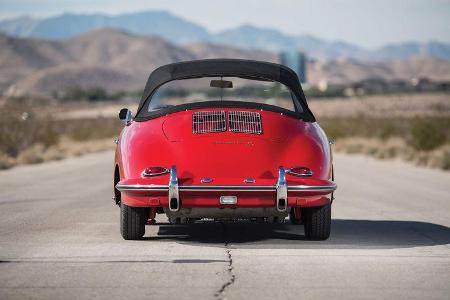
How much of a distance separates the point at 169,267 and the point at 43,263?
1.10 m

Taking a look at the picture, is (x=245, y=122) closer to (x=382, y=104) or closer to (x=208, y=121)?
(x=208, y=121)

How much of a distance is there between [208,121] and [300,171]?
1080 millimetres

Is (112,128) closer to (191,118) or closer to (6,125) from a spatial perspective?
(6,125)

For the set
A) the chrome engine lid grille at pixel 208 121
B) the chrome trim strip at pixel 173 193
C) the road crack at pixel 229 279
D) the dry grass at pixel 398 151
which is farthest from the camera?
the dry grass at pixel 398 151

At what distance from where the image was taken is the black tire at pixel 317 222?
10.0 meters

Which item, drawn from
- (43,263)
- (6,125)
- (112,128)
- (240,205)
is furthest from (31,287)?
(112,128)

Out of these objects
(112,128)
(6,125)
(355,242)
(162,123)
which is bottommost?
(112,128)

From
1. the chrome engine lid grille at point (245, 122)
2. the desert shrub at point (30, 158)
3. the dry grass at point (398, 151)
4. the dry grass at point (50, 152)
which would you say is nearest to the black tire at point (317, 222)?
the chrome engine lid grille at point (245, 122)

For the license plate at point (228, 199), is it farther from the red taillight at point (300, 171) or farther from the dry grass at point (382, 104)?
the dry grass at point (382, 104)

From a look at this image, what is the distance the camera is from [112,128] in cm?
6397

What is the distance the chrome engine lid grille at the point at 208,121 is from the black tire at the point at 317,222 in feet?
3.95

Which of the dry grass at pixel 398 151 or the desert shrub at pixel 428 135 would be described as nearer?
the dry grass at pixel 398 151

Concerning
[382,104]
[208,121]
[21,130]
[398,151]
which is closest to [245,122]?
[208,121]

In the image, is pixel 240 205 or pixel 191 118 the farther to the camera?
pixel 191 118
